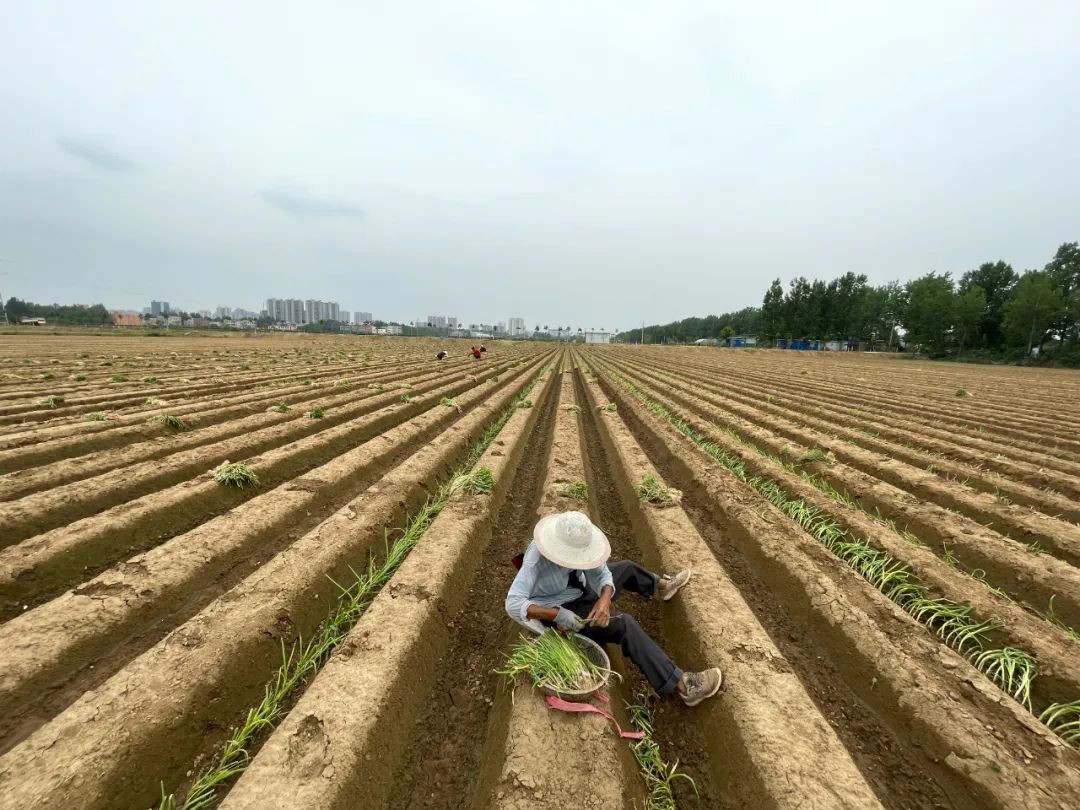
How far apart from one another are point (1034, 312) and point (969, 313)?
8300mm

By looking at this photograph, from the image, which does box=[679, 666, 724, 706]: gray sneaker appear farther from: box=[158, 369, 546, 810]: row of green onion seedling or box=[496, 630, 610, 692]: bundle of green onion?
box=[158, 369, 546, 810]: row of green onion seedling

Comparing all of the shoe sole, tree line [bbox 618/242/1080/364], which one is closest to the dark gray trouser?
the shoe sole

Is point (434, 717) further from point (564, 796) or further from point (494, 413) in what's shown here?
point (494, 413)

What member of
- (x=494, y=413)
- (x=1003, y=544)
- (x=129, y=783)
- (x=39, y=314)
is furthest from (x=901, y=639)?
(x=39, y=314)

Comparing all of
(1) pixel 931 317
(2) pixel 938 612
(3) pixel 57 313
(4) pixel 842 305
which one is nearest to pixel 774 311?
(4) pixel 842 305

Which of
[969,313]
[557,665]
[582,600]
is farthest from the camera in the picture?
[969,313]

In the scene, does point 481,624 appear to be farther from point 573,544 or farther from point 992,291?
point 992,291

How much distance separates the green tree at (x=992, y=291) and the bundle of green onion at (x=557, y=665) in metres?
76.1

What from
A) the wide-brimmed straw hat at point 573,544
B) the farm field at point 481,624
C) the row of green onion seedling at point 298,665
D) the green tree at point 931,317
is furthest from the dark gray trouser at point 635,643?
the green tree at point 931,317

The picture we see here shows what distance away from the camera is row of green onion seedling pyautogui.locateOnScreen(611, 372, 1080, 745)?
3.00 meters

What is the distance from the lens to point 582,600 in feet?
12.5

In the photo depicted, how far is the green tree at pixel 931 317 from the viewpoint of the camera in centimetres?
5491

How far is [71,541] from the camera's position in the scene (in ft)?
14.6

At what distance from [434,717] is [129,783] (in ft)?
5.77
